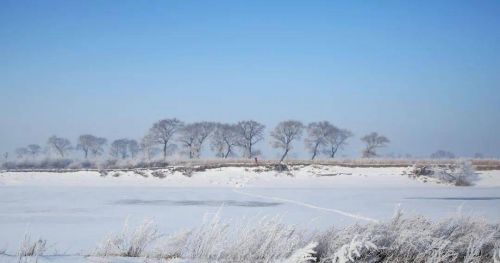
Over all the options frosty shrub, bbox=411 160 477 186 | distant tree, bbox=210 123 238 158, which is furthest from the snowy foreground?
distant tree, bbox=210 123 238 158

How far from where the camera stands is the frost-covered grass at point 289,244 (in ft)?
24.1

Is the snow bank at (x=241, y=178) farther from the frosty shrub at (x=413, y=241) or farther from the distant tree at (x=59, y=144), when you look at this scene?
the distant tree at (x=59, y=144)

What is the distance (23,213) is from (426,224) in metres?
12.3

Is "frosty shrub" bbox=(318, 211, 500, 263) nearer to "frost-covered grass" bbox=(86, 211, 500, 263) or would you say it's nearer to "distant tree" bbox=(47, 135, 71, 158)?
"frost-covered grass" bbox=(86, 211, 500, 263)

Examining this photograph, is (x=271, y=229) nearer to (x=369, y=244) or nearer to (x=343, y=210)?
(x=369, y=244)

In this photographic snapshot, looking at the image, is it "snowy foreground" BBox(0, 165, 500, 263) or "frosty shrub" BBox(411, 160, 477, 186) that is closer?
"snowy foreground" BBox(0, 165, 500, 263)

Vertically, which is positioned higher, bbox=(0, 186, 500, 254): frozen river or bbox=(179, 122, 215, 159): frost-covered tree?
bbox=(179, 122, 215, 159): frost-covered tree

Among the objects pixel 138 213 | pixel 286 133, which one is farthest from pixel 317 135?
pixel 138 213

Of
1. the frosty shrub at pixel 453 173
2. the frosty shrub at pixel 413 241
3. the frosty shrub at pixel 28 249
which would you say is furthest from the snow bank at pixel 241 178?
the frosty shrub at pixel 28 249

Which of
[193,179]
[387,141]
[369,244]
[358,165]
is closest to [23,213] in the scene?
[369,244]

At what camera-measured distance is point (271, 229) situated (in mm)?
7422

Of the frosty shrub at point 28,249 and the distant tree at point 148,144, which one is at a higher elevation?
the distant tree at point 148,144

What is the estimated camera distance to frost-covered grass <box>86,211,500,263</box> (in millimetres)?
7344

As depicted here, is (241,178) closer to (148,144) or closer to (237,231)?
(237,231)
